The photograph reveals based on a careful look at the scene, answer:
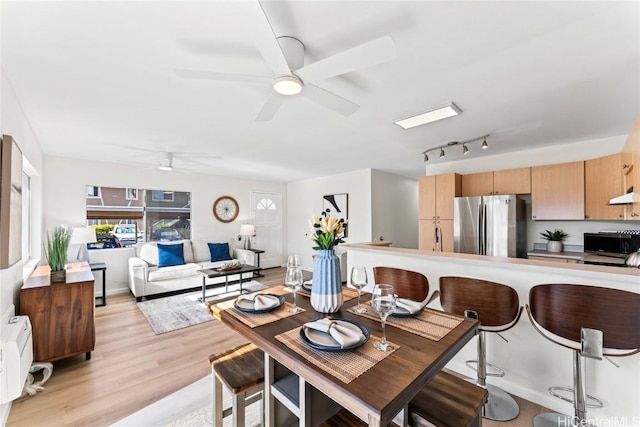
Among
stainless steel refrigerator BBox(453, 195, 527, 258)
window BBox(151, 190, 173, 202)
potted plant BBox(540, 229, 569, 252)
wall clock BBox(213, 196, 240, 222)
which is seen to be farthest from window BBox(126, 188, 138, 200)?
potted plant BBox(540, 229, 569, 252)

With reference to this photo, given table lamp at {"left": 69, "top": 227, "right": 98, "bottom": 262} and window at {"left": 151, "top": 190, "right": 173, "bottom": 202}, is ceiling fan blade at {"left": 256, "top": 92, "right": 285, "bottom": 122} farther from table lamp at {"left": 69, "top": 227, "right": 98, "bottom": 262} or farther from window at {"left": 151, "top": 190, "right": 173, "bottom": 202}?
window at {"left": 151, "top": 190, "right": 173, "bottom": 202}

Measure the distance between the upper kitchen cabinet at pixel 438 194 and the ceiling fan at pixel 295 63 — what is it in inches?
111

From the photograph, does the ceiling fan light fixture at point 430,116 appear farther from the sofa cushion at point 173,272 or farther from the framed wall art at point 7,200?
the sofa cushion at point 173,272

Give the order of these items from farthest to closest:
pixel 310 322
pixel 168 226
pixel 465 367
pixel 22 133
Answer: pixel 168 226 < pixel 22 133 < pixel 465 367 < pixel 310 322

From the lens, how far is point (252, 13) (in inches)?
41.0

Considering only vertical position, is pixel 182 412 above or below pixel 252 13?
below

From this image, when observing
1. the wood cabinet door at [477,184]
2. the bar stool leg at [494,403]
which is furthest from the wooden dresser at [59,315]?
the wood cabinet door at [477,184]

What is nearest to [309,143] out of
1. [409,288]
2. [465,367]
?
[409,288]

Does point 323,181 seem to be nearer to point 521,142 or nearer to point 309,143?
point 309,143

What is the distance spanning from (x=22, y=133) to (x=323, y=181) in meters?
4.83

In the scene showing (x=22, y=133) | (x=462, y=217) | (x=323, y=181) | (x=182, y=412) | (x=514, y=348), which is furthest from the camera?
(x=323, y=181)

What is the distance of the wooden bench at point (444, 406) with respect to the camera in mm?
1038

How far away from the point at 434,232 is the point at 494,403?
2.63 metres

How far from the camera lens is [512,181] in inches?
145
